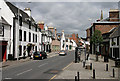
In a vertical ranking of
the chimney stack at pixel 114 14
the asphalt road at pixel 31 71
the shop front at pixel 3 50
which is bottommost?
the asphalt road at pixel 31 71

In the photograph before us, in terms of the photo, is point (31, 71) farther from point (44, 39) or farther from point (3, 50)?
point (44, 39)

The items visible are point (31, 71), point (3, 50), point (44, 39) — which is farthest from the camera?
point (44, 39)

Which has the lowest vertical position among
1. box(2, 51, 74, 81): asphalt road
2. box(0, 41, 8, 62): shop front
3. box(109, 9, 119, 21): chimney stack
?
box(2, 51, 74, 81): asphalt road

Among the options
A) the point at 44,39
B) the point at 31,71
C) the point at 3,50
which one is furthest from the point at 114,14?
the point at 31,71

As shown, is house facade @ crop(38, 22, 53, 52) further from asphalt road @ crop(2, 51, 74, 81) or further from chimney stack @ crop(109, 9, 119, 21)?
asphalt road @ crop(2, 51, 74, 81)

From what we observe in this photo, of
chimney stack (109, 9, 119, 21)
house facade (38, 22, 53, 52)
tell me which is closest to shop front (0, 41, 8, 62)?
house facade (38, 22, 53, 52)

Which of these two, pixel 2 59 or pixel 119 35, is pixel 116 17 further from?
pixel 2 59

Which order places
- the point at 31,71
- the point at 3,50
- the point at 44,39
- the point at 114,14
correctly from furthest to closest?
the point at 44,39 → the point at 114,14 → the point at 3,50 → the point at 31,71

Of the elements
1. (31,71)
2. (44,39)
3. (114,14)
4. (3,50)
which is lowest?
(31,71)

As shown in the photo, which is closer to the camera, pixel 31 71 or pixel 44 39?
pixel 31 71

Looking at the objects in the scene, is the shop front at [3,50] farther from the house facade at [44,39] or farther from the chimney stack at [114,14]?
the chimney stack at [114,14]

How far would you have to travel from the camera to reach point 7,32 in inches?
944

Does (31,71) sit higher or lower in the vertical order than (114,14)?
lower

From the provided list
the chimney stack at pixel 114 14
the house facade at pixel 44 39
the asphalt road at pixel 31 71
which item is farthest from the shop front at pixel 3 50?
the chimney stack at pixel 114 14
